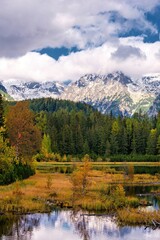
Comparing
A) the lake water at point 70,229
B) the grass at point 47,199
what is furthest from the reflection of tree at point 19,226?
the grass at point 47,199

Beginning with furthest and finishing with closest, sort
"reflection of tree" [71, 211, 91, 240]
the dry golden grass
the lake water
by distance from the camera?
1. the dry golden grass
2. "reflection of tree" [71, 211, 91, 240]
3. the lake water

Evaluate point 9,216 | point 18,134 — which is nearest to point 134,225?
point 9,216

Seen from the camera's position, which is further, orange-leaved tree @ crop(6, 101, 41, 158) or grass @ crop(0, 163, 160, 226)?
orange-leaved tree @ crop(6, 101, 41, 158)

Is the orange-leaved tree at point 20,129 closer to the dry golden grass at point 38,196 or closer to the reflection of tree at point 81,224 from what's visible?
the dry golden grass at point 38,196

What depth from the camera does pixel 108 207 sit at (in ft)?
193

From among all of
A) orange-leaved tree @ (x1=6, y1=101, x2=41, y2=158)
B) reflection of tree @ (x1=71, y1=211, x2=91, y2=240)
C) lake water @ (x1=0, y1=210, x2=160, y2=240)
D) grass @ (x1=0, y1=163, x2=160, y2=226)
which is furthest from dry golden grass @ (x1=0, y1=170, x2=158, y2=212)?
orange-leaved tree @ (x1=6, y1=101, x2=41, y2=158)

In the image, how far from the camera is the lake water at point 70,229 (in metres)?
44.7

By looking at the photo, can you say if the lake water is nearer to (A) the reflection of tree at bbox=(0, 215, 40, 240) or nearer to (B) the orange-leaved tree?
(A) the reflection of tree at bbox=(0, 215, 40, 240)

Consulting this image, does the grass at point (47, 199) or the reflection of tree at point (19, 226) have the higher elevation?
the grass at point (47, 199)

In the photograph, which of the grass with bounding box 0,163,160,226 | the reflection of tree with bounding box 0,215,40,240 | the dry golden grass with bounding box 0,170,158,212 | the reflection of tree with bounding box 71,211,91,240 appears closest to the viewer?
the reflection of tree with bounding box 0,215,40,240

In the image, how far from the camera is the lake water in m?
44.7

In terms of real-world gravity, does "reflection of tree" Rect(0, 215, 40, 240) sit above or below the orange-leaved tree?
below

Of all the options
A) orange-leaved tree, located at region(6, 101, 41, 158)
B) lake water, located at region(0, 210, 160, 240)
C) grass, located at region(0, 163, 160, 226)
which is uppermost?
orange-leaved tree, located at region(6, 101, 41, 158)

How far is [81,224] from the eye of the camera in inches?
1983
